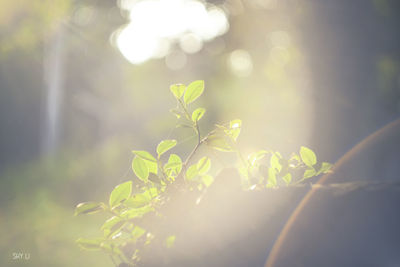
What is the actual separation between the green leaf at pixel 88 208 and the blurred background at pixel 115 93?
5.9 inches

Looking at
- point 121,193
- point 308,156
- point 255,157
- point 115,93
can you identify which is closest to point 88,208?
point 121,193

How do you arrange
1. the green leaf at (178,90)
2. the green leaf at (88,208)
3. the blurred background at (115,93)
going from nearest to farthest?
1. the green leaf at (88,208)
2. the green leaf at (178,90)
3. the blurred background at (115,93)

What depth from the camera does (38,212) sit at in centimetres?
441

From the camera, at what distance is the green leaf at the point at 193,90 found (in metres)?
0.84

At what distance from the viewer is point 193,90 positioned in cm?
85

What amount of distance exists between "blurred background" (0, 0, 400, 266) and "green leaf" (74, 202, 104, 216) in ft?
0.49

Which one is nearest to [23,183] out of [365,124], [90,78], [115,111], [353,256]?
[365,124]

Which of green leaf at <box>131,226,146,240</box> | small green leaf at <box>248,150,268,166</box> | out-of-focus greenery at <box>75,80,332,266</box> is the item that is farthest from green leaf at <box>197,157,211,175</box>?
green leaf at <box>131,226,146,240</box>

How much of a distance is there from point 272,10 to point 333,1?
105 inches

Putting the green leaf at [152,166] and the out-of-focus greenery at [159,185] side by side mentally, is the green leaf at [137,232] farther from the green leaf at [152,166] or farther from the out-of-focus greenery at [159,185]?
the green leaf at [152,166]

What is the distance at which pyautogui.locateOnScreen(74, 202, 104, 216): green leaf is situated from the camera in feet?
2.36

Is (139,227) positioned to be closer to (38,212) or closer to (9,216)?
(9,216)

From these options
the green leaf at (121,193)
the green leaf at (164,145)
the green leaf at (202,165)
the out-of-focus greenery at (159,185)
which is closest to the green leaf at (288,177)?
the out-of-focus greenery at (159,185)

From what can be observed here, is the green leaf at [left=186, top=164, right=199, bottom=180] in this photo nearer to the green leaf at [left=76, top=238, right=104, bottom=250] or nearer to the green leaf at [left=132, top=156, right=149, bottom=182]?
the green leaf at [left=132, top=156, right=149, bottom=182]
